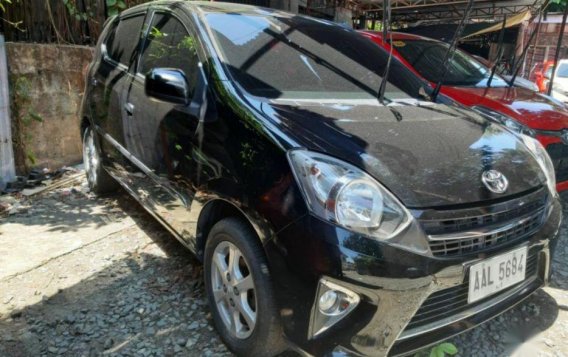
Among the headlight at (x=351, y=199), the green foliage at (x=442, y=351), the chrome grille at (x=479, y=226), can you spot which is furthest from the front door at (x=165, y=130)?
the green foliage at (x=442, y=351)

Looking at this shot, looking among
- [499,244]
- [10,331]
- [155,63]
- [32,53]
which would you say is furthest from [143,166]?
[32,53]

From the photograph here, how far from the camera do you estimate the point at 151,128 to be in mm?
2738

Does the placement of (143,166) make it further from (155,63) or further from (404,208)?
(404,208)

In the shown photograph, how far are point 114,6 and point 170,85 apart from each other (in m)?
3.72

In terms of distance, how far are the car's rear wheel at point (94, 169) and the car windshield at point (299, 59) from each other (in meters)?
1.92

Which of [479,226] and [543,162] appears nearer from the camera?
[479,226]

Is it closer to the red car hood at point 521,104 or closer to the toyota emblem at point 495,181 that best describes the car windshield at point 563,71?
the red car hood at point 521,104

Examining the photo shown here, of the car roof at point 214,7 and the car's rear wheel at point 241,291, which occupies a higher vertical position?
the car roof at point 214,7

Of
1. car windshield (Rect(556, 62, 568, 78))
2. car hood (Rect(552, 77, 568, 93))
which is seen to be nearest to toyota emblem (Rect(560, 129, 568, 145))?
car hood (Rect(552, 77, 568, 93))

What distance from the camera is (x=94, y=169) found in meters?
4.15

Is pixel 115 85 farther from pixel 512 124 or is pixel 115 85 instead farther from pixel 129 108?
pixel 512 124

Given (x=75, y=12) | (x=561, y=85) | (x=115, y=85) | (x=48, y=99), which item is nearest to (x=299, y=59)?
(x=115, y=85)

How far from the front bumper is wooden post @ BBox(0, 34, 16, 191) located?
353 centimetres

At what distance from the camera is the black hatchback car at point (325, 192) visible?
170cm
